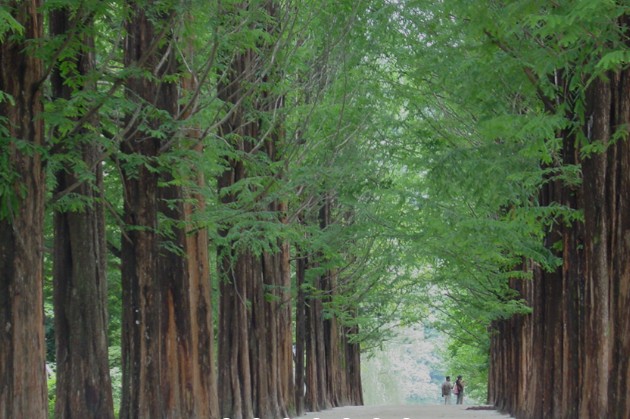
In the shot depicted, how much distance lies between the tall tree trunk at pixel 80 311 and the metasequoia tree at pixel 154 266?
131 cm

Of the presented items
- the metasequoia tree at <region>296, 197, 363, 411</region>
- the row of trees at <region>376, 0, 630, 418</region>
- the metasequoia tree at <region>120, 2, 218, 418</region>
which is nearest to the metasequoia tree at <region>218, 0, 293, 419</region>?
the metasequoia tree at <region>120, 2, 218, 418</region>

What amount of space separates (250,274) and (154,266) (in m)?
8.05

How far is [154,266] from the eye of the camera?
1644 centimetres

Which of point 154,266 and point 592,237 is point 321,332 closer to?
point 154,266

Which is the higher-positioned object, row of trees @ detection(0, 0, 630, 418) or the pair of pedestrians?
row of trees @ detection(0, 0, 630, 418)

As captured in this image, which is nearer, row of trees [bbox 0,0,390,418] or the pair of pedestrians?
row of trees [bbox 0,0,390,418]

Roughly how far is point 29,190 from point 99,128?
8.27 feet

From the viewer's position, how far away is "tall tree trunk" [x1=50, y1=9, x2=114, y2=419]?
554 inches

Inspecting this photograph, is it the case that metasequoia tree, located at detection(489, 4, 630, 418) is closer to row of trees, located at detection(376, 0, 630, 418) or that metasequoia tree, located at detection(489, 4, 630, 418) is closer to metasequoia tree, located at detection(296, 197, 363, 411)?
row of trees, located at detection(376, 0, 630, 418)

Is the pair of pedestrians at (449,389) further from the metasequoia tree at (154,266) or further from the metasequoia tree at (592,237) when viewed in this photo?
the metasequoia tree at (154,266)

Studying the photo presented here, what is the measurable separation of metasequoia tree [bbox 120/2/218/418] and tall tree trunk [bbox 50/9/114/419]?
4.28 ft

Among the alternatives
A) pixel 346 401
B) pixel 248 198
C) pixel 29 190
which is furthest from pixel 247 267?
pixel 346 401

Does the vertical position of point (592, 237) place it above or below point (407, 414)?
above

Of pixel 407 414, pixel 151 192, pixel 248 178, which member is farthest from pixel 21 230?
pixel 407 414
